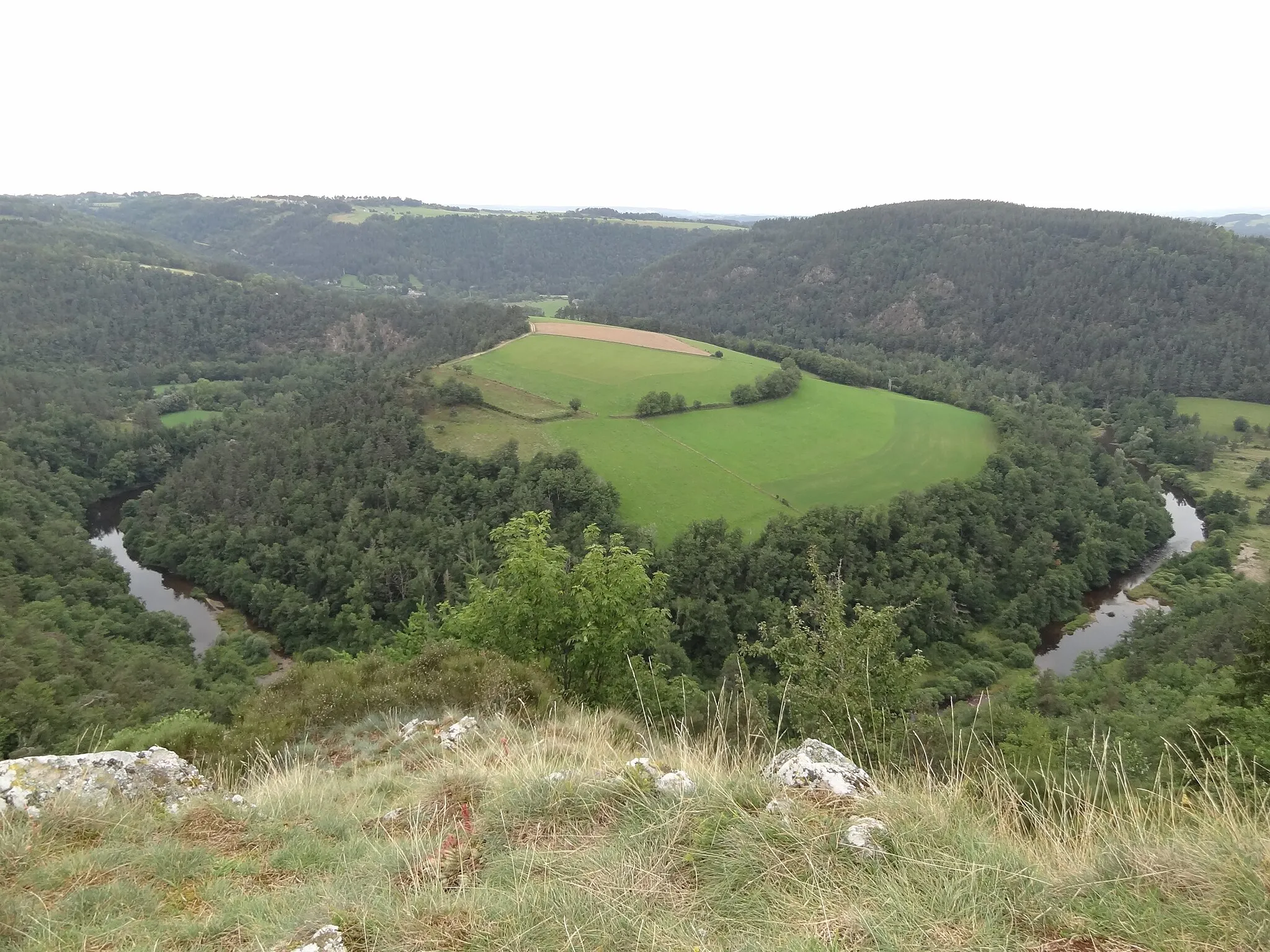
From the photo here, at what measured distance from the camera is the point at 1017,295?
141500 mm

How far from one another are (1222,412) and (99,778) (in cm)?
13702

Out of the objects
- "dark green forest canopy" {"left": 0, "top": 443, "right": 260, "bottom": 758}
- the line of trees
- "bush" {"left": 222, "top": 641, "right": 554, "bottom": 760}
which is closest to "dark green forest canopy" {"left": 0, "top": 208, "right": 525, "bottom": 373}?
the line of trees

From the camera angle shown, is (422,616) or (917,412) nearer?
(422,616)

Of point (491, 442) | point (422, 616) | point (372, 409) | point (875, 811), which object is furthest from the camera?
point (372, 409)

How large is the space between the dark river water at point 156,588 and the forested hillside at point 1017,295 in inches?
3388

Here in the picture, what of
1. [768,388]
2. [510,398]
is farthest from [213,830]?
[768,388]

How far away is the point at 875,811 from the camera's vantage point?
16.6 feet

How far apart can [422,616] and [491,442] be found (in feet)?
116

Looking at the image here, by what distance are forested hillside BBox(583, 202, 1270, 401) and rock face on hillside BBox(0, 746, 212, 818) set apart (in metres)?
117

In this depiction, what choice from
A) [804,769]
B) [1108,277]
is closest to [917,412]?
[804,769]

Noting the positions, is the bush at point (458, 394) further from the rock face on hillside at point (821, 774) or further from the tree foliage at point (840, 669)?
the rock face on hillside at point (821, 774)

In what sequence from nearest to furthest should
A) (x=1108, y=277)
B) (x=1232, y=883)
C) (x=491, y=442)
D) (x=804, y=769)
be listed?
(x=1232, y=883) < (x=804, y=769) < (x=491, y=442) < (x=1108, y=277)

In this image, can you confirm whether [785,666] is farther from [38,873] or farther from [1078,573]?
[1078,573]

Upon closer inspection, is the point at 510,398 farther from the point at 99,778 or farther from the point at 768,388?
the point at 99,778
